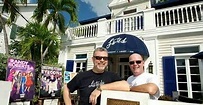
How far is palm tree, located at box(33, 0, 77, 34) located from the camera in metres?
10.8

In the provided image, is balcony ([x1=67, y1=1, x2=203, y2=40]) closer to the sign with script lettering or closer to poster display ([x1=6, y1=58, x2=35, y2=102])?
the sign with script lettering

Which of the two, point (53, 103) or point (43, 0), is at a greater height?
point (43, 0)

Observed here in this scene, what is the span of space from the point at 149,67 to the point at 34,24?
6.87 m

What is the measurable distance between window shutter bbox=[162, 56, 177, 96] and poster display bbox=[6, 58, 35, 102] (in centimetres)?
568

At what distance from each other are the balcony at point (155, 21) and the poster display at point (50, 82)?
149 inches

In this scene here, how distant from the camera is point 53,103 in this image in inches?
351

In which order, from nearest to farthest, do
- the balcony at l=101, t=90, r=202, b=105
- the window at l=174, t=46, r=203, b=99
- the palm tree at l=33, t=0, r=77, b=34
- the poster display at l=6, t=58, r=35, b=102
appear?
the balcony at l=101, t=90, r=202, b=105
the poster display at l=6, t=58, r=35, b=102
the window at l=174, t=46, r=203, b=99
the palm tree at l=33, t=0, r=77, b=34

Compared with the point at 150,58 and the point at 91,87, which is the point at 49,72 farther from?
the point at 91,87

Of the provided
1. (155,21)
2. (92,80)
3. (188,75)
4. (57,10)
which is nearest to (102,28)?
(155,21)

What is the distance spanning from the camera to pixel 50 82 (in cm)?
693

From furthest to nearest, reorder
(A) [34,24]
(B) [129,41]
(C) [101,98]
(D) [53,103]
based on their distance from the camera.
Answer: (A) [34,24] < (D) [53,103] < (B) [129,41] < (C) [101,98]

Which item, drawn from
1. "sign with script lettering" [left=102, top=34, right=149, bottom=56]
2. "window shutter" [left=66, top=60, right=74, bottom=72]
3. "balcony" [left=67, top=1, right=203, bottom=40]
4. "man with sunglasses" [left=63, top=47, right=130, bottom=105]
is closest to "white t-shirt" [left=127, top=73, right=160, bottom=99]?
"man with sunglasses" [left=63, top=47, right=130, bottom=105]

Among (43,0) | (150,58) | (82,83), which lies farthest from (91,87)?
(43,0)

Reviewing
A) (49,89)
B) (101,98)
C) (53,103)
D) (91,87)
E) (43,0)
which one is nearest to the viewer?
(101,98)
